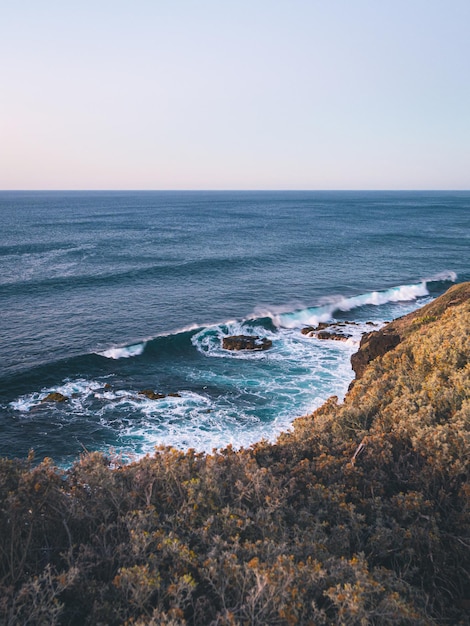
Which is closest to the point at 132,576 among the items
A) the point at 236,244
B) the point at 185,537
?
the point at 185,537

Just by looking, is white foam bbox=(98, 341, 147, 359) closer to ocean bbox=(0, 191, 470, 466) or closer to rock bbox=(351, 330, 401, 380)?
ocean bbox=(0, 191, 470, 466)

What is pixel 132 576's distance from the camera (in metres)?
6.05

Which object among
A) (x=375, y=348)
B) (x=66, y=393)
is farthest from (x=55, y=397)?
(x=375, y=348)

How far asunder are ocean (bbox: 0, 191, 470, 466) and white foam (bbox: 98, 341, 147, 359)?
14 centimetres

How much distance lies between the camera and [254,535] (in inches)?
291

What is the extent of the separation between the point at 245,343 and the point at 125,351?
9.11 metres

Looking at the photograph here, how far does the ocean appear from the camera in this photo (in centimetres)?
2247

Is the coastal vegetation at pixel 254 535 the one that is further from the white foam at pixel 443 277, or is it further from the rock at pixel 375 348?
the white foam at pixel 443 277

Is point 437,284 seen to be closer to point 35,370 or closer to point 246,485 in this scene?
point 35,370

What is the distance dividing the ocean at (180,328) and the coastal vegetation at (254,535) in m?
2.09

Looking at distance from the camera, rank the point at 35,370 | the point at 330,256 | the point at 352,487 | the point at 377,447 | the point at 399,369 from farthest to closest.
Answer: the point at 330,256, the point at 35,370, the point at 399,369, the point at 377,447, the point at 352,487

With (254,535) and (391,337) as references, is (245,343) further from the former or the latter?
(254,535)

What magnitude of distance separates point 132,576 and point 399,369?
453 inches

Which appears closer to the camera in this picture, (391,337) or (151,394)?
(391,337)
